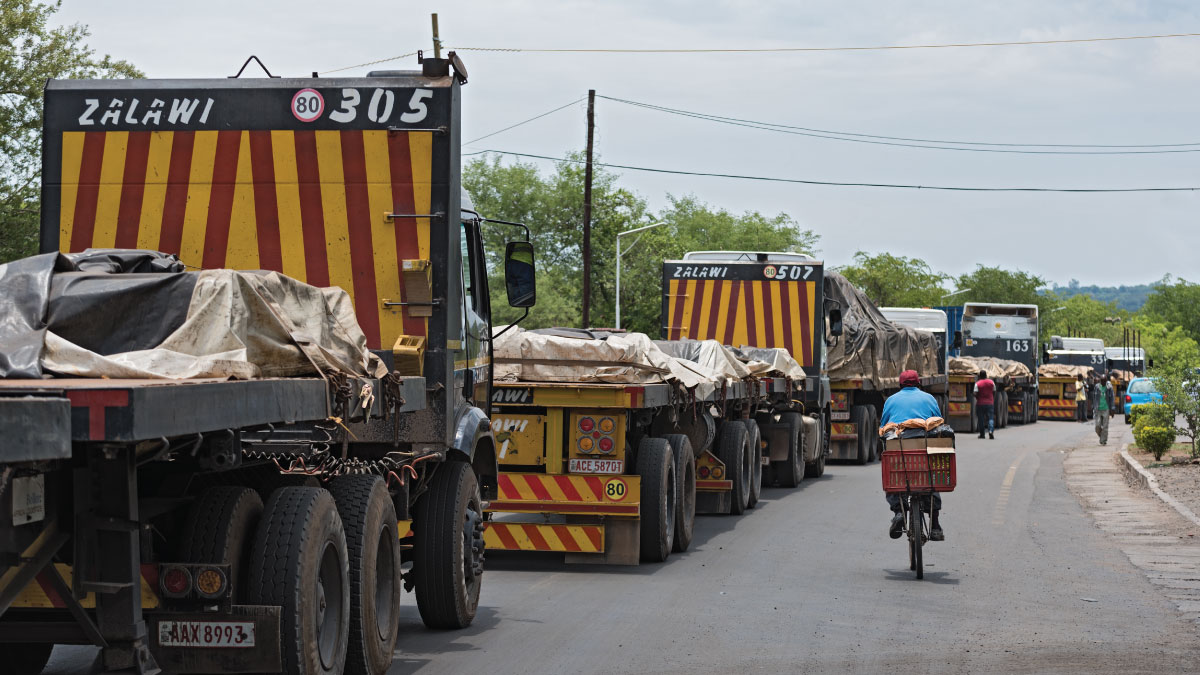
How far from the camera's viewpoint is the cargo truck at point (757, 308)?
846 inches

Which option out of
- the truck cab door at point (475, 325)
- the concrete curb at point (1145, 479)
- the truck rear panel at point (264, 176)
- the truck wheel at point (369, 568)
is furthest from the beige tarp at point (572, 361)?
the concrete curb at point (1145, 479)

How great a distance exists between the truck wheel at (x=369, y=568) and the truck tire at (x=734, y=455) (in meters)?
8.67

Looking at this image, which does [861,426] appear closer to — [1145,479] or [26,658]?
[1145,479]

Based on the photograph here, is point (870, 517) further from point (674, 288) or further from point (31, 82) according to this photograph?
point (31, 82)

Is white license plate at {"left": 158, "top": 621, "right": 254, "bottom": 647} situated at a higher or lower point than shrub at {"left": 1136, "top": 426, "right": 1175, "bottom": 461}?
higher

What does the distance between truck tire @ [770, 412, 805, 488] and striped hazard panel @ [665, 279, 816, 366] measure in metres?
1.67

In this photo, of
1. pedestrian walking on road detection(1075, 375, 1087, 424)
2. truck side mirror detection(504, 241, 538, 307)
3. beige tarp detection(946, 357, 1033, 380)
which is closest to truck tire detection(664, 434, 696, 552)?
truck side mirror detection(504, 241, 538, 307)

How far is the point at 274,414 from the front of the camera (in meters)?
5.26

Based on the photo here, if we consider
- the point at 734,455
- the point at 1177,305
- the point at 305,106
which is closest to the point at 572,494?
the point at 305,106

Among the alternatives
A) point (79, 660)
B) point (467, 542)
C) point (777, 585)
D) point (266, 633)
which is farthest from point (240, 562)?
point (777, 585)

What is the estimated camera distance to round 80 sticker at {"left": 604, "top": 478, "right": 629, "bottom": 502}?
1159 cm

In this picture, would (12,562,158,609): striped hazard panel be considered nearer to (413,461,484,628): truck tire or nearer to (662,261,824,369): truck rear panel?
(413,461,484,628): truck tire

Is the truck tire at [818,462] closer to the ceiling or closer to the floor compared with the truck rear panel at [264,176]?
closer to the floor

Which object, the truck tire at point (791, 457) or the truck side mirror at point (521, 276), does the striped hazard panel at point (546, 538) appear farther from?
the truck tire at point (791, 457)
